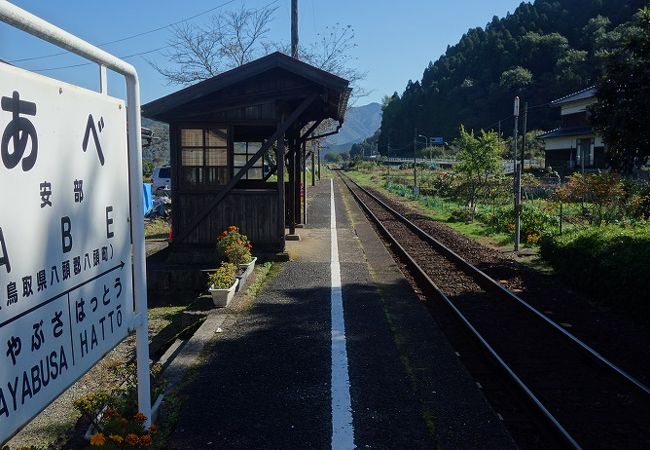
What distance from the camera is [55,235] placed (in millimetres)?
2283

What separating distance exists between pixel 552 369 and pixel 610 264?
3.28m

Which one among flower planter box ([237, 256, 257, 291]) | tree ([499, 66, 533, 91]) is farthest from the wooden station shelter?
tree ([499, 66, 533, 91])

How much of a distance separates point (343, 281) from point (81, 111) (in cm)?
767

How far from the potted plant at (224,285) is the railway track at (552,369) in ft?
10.4

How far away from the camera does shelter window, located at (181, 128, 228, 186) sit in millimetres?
11172

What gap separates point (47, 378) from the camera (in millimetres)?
2283

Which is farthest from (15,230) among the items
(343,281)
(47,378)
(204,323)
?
(343,281)

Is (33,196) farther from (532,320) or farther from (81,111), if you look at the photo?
(532,320)

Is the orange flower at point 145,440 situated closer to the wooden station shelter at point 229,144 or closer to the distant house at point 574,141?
the wooden station shelter at point 229,144

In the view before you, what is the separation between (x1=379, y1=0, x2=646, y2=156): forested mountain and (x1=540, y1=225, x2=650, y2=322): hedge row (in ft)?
203

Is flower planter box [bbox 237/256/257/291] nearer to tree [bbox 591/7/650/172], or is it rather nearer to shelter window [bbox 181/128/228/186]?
shelter window [bbox 181/128/228/186]

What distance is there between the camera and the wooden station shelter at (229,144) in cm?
1073

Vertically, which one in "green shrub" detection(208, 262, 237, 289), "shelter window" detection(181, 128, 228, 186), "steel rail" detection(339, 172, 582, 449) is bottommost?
"steel rail" detection(339, 172, 582, 449)

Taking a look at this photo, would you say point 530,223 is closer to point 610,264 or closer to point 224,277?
point 610,264
